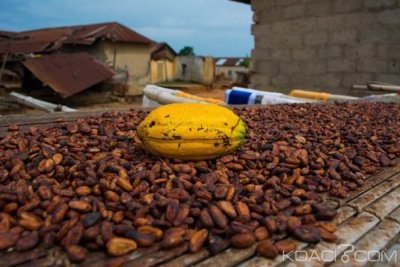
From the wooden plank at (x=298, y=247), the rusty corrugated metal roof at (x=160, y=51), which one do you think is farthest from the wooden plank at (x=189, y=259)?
the rusty corrugated metal roof at (x=160, y=51)

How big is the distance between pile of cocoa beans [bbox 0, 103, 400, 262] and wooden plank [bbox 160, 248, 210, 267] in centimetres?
3

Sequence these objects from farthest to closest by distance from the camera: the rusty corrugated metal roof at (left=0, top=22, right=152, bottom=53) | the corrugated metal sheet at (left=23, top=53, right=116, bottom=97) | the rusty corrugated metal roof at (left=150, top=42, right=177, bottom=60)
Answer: the rusty corrugated metal roof at (left=150, top=42, right=177, bottom=60) < the rusty corrugated metal roof at (left=0, top=22, right=152, bottom=53) < the corrugated metal sheet at (left=23, top=53, right=116, bottom=97)

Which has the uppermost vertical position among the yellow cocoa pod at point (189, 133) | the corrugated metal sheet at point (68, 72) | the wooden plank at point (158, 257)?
the corrugated metal sheet at point (68, 72)

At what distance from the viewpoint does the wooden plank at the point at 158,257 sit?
1021 millimetres

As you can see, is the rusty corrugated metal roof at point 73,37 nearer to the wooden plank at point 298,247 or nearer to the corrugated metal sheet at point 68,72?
the corrugated metal sheet at point 68,72

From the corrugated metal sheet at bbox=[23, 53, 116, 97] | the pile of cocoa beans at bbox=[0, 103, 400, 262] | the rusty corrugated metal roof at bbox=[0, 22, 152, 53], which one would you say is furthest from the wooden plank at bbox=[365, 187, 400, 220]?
the rusty corrugated metal roof at bbox=[0, 22, 152, 53]

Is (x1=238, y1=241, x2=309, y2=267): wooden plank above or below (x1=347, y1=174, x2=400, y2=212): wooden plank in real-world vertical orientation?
below

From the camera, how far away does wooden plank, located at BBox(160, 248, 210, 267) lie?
1.03 metres

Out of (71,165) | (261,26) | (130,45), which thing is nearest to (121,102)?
(130,45)

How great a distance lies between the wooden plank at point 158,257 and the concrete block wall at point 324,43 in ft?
23.2

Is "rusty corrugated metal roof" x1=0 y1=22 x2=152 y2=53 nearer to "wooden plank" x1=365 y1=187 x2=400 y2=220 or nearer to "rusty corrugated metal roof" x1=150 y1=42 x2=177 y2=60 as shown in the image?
"rusty corrugated metal roof" x1=150 y1=42 x2=177 y2=60

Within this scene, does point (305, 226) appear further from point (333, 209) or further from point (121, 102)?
point (121, 102)

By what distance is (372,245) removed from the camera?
1177 millimetres

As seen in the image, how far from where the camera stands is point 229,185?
1451mm
